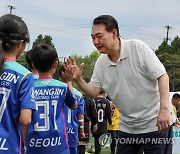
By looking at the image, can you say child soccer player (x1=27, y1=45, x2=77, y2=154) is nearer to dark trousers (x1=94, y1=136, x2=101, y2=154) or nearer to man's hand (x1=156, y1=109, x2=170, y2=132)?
man's hand (x1=156, y1=109, x2=170, y2=132)

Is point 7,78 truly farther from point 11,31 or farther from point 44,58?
point 44,58

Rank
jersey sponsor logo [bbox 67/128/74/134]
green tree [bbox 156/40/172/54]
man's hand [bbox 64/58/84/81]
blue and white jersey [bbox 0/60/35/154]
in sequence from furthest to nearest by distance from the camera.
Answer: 1. green tree [bbox 156/40/172/54]
2. jersey sponsor logo [bbox 67/128/74/134]
3. man's hand [bbox 64/58/84/81]
4. blue and white jersey [bbox 0/60/35/154]

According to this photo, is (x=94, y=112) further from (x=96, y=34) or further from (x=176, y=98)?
(x=96, y=34)

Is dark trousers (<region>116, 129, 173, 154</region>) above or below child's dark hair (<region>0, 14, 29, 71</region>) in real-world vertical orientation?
below

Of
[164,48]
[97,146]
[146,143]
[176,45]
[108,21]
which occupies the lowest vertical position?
[97,146]

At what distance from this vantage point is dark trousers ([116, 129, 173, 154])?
412 cm

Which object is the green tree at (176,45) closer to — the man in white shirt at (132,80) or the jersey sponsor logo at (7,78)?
the man in white shirt at (132,80)

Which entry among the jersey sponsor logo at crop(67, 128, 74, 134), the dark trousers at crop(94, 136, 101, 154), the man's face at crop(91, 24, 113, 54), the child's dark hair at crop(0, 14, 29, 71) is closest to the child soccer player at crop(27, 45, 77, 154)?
the man's face at crop(91, 24, 113, 54)

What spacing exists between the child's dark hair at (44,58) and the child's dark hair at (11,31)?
51.4 inches

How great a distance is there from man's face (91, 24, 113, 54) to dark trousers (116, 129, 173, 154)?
0.87 meters

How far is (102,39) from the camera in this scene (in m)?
4.08

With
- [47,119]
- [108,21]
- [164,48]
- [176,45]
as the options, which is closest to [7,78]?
[108,21]

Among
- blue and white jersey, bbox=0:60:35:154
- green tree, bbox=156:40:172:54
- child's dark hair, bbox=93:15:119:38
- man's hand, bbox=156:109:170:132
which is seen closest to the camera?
blue and white jersey, bbox=0:60:35:154

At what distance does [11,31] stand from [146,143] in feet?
5.98
